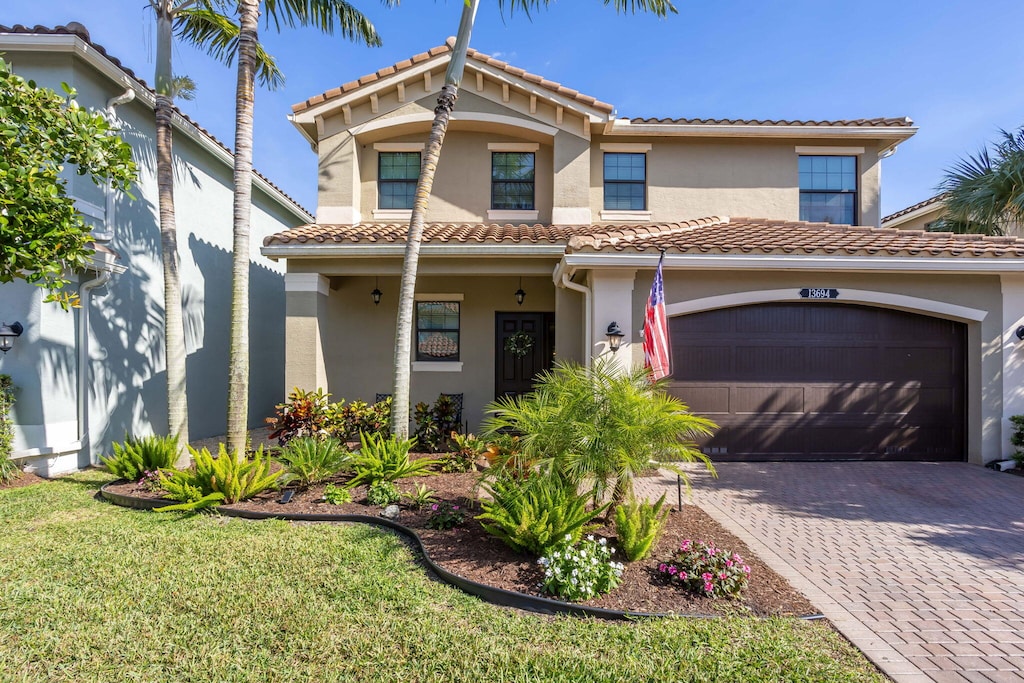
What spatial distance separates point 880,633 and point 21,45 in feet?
43.5

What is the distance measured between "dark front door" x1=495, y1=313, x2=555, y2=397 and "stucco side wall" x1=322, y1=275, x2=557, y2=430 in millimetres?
158

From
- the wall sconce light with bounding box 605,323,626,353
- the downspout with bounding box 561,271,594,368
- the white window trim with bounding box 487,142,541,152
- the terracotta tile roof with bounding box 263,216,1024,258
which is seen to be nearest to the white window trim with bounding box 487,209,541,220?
the terracotta tile roof with bounding box 263,216,1024,258

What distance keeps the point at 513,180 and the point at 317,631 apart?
32.5 ft

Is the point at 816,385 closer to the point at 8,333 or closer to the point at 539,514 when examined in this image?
the point at 539,514

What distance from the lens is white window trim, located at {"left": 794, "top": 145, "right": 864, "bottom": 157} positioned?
11195 millimetres

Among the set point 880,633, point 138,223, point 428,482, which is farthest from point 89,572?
point 138,223

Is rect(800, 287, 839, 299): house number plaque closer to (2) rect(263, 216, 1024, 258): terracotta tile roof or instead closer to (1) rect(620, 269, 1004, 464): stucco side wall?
(1) rect(620, 269, 1004, 464): stucco side wall

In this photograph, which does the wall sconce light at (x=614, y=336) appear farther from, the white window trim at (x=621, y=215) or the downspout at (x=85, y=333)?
the downspout at (x=85, y=333)

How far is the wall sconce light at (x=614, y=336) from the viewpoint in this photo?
25.7 ft

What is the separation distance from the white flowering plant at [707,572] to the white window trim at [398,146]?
1011 centimetres

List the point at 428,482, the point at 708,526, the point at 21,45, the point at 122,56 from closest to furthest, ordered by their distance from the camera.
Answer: the point at 708,526, the point at 428,482, the point at 21,45, the point at 122,56

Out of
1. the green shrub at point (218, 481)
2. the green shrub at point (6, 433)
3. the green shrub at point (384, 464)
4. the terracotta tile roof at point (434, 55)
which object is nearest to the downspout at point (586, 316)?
the green shrub at point (384, 464)

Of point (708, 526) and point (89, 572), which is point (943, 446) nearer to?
point (708, 526)

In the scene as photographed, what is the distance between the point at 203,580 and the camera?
4074 millimetres
